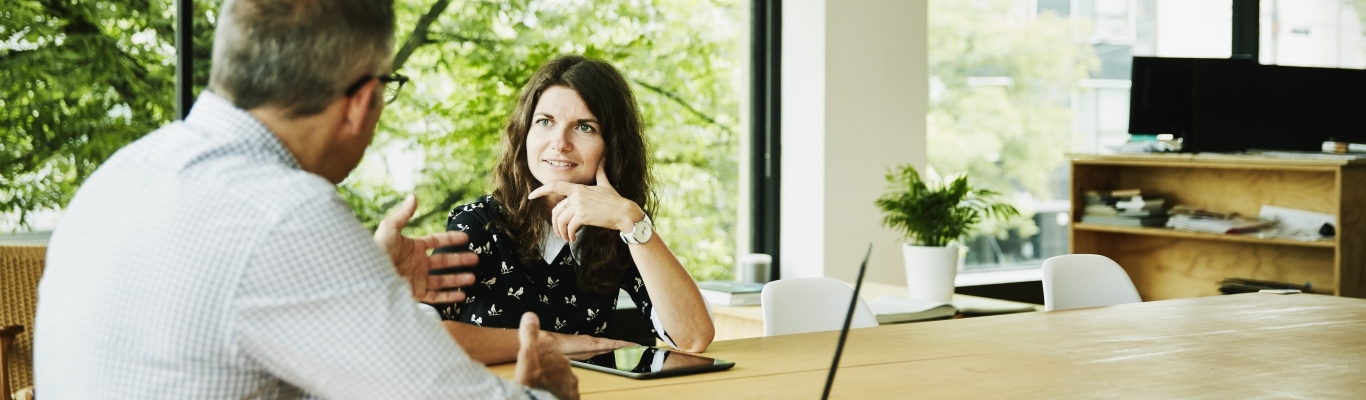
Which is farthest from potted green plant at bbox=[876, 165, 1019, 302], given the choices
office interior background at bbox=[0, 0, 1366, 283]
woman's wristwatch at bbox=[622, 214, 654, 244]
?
woman's wristwatch at bbox=[622, 214, 654, 244]

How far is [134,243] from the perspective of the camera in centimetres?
99

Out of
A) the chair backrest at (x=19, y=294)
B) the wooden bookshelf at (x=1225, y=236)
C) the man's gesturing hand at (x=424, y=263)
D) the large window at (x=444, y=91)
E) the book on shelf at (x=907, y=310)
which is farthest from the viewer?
the wooden bookshelf at (x=1225, y=236)

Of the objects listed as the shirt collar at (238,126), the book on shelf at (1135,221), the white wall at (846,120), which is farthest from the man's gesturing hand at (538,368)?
the book on shelf at (1135,221)

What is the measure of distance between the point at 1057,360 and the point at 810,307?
708 millimetres

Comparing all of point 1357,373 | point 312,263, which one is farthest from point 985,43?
point 312,263

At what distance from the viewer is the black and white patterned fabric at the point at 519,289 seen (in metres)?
2.17

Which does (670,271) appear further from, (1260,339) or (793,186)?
(793,186)

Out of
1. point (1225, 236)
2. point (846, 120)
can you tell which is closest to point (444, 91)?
point (846, 120)

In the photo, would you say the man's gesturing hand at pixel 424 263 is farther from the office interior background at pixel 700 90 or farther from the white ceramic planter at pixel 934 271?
the white ceramic planter at pixel 934 271

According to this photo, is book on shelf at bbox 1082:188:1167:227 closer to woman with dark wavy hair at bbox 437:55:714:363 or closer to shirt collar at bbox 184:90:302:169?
woman with dark wavy hair at bbox 437:55:714:363

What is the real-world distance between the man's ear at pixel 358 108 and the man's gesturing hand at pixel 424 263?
0.51 metres

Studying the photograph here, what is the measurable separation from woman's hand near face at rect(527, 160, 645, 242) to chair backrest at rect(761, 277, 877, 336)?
63 cm

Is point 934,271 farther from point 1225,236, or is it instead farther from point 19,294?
point 19,294

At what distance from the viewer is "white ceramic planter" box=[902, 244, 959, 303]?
364 centimetres
